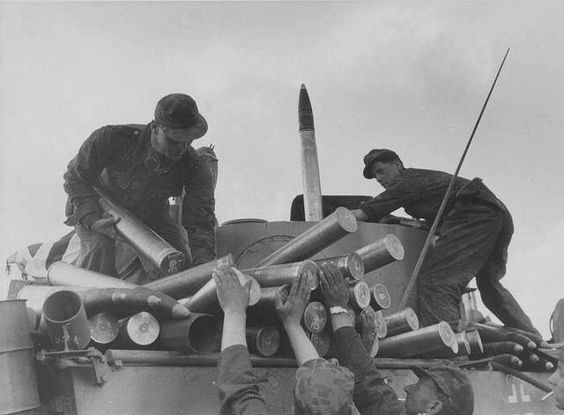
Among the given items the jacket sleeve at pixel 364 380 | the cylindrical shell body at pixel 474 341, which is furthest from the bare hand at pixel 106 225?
the cylindrical shell body at pixel 474 341

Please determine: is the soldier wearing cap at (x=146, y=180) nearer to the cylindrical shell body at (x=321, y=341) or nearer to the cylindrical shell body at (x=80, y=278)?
the cylindrical shell body at (x=80, y=278)

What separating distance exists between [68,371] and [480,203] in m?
4.14

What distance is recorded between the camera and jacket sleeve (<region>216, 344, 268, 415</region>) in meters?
3.62

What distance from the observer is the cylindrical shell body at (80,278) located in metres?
4.69

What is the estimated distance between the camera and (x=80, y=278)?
4895 mm

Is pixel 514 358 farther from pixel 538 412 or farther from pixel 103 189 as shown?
pixel 103 189

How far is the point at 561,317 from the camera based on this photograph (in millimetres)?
5301

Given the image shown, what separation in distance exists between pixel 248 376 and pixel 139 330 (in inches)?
25.8

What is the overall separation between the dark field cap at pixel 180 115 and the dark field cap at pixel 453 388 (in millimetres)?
2183

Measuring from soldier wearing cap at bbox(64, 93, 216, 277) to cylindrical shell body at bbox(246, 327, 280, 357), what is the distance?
1.33 metres

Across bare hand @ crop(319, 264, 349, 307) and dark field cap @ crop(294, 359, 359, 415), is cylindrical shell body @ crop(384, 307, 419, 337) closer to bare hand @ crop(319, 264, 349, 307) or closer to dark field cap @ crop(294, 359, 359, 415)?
bare hand @ crop(319, 264, 349, 307)

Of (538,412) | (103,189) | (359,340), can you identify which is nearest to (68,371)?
(359,340)

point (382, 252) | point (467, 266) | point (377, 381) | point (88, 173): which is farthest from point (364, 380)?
point (467, 266)

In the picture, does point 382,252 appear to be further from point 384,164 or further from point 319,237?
point 384,164
